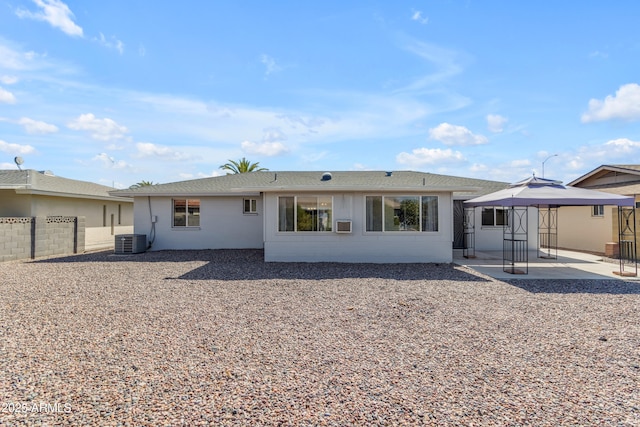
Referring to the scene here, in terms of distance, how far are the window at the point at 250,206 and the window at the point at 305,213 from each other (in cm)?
384

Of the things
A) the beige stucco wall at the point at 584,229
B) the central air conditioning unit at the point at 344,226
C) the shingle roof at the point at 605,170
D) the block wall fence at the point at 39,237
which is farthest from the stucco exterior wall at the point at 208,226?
the shingle roof at the point at 605,170

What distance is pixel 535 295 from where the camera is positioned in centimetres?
697

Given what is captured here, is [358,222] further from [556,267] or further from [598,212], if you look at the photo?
[598,212]

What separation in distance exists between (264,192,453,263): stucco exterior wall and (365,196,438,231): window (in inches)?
6.5

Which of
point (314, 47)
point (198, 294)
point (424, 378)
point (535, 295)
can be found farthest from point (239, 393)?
point (314, 47)

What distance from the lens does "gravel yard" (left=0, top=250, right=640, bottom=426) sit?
2.78 m

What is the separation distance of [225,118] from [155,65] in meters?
3.33

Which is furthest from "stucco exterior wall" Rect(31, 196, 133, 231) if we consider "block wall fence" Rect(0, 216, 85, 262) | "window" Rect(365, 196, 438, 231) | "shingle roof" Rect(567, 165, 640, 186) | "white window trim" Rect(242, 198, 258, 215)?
"shingle roof" Rect(567, 165, 640, 186)

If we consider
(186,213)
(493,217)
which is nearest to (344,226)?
Answer: (186,213)

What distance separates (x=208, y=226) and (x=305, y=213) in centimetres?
545

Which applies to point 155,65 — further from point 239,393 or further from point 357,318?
point 239,393

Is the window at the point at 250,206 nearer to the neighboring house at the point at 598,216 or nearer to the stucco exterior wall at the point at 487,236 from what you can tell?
the stucco exterior wall at the point at 487,236

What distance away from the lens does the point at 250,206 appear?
14.7 m

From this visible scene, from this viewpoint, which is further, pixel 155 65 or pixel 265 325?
pixel 155 65
